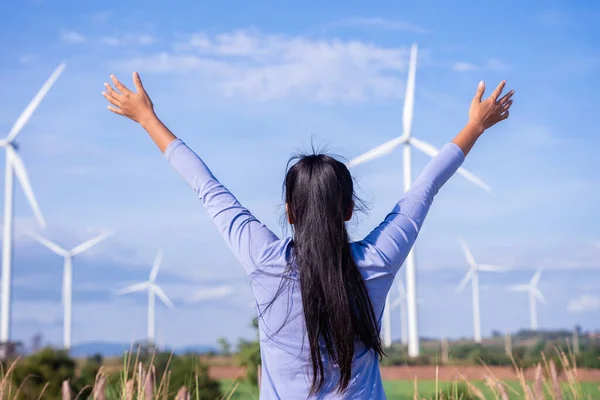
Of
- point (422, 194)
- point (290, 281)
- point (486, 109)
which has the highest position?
point (486, 109)

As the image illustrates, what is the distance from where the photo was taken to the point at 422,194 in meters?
3.45

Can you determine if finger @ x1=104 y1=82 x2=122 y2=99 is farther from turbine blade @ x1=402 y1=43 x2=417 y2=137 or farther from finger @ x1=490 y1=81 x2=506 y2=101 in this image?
turbine blade @ x1=402 y1=43 x2=417 y2=137

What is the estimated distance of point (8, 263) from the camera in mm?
39625

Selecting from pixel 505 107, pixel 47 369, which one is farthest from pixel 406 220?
pixel 47 369

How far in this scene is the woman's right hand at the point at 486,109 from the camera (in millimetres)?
4078

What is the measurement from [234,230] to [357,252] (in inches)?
18.9

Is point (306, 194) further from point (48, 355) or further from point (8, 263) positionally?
point (8, 263)

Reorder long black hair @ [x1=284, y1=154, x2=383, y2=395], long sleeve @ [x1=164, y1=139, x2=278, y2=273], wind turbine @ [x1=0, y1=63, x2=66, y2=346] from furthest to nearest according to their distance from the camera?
wind turbine @ [x1=0, y1=63, x2=66, y2=346], long sleeve @ [x1=164, y1=139, x2=278, y2=273], long black hair @ [x1=284, y1=154, x2=383, y2=395]

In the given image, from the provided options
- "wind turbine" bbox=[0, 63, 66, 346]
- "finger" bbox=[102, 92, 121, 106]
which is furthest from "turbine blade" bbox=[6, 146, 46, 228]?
"finger" bbox=[102, 92, 121, 106]

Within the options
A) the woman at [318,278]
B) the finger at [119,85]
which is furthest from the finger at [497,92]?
the finger at [119,85]

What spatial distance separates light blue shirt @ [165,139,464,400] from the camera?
10.4 ft

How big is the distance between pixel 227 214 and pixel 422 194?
0.80m

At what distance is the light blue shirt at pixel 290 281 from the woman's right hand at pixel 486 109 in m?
0.89

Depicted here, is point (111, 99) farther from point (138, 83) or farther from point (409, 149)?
point (409, 149)
